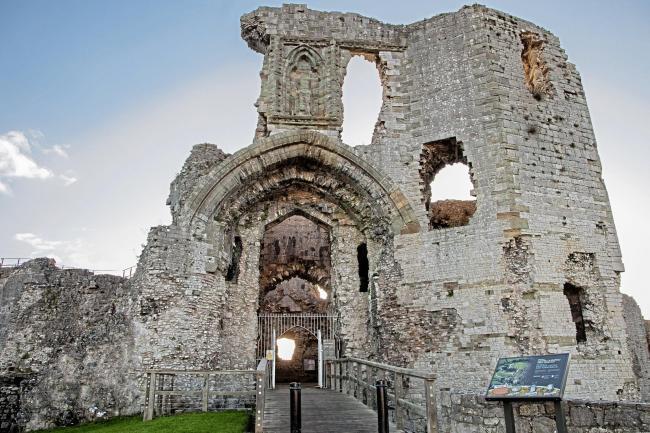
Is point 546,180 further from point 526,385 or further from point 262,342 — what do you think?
point 262,342

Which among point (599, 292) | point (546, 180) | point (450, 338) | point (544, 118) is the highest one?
point (544, 118)

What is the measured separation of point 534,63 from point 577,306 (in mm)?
6124

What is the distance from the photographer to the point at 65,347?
11.2 meters

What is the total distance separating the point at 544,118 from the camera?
1191cm

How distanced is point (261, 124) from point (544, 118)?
687 cm

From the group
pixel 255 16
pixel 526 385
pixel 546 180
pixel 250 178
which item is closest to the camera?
pixel 526 385

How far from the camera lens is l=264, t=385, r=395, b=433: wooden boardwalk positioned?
23.3 ft

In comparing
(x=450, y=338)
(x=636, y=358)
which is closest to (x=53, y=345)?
(x=450, y=338)

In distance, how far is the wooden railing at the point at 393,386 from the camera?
7085 mm

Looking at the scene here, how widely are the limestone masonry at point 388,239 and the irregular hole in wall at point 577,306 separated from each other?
0.13ft

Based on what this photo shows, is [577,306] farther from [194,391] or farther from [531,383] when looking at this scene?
[194,391]

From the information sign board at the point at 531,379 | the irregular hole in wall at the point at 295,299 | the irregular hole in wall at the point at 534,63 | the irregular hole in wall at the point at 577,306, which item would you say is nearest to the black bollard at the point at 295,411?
the information sign board at the point at 531,379

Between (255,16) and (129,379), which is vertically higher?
(255,16)

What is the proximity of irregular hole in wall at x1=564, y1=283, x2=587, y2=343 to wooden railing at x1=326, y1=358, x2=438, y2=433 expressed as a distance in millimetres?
3411
